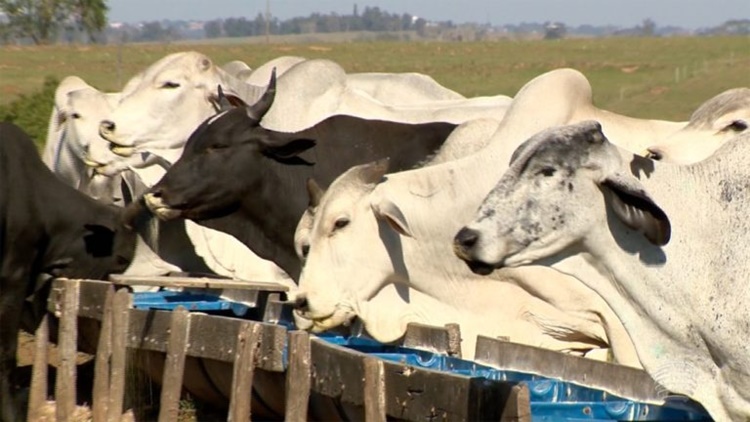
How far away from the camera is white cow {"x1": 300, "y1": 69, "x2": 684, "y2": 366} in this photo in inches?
291

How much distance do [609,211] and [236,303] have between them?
12.4 feet

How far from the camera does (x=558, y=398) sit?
630 centimetres

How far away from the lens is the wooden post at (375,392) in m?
5.93

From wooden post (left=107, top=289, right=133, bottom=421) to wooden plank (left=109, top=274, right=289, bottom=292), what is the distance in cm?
52

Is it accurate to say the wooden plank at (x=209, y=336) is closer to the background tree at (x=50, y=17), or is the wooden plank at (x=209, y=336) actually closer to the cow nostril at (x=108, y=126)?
the cow nostril at (x=108, y=126)

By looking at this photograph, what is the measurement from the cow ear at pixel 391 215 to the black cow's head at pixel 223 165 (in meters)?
1.36

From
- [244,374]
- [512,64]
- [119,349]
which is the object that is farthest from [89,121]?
[512,64]

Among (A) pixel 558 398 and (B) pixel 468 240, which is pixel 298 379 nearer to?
(A) pixel 558 398

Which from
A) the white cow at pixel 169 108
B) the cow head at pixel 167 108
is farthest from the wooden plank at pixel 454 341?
the cow head at pixel 167 108

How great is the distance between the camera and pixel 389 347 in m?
7.46

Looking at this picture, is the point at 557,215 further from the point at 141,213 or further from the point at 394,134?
the point at 141,213

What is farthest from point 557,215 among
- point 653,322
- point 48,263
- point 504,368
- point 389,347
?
point 48,263

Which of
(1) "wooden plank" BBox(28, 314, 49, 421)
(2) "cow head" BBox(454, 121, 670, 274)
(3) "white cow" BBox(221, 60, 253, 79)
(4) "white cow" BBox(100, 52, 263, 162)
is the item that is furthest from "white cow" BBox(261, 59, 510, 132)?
(2) "cow head" BBox(454, 121, 670, 274)

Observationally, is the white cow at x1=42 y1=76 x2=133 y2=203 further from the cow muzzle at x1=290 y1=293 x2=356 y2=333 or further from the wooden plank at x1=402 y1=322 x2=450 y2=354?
the wooden plank at x1=402 y1=322 x2=450 y2=354
